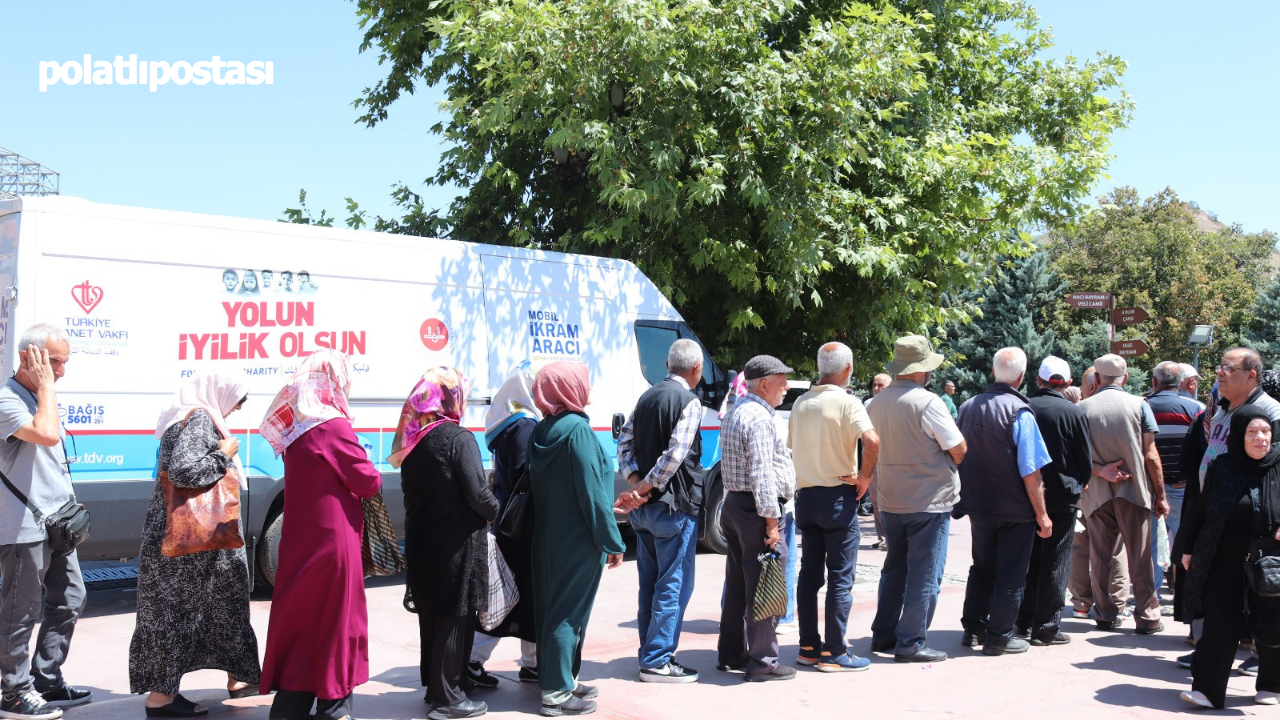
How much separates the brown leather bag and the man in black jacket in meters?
4.93

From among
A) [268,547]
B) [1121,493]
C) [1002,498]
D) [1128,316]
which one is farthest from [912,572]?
[1128,316]

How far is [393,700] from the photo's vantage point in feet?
18.8

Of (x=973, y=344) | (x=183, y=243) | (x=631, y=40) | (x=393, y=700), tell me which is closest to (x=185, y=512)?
(x=393, y=700)

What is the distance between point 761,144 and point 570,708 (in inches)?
362

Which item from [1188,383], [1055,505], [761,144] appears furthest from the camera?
[761,144]

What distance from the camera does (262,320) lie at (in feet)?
27.7

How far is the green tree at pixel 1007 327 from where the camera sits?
1278 inches

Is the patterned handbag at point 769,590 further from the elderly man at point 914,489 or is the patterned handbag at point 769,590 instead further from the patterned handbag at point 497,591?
the patterned handbag at point 497,591

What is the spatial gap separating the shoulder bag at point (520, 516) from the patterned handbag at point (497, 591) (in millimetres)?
108

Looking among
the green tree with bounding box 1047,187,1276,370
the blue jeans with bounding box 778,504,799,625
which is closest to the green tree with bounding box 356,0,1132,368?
the blue jeans with bounding box 778,504,799,625

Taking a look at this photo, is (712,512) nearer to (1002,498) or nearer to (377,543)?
(1002,498)

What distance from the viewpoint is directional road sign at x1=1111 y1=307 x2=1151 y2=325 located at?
1747 centimetres

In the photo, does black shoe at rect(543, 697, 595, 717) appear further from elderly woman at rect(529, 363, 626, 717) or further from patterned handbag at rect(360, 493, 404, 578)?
patterned handbag at rect(360, 493, 404, 578)

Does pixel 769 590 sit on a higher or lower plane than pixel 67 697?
higher
